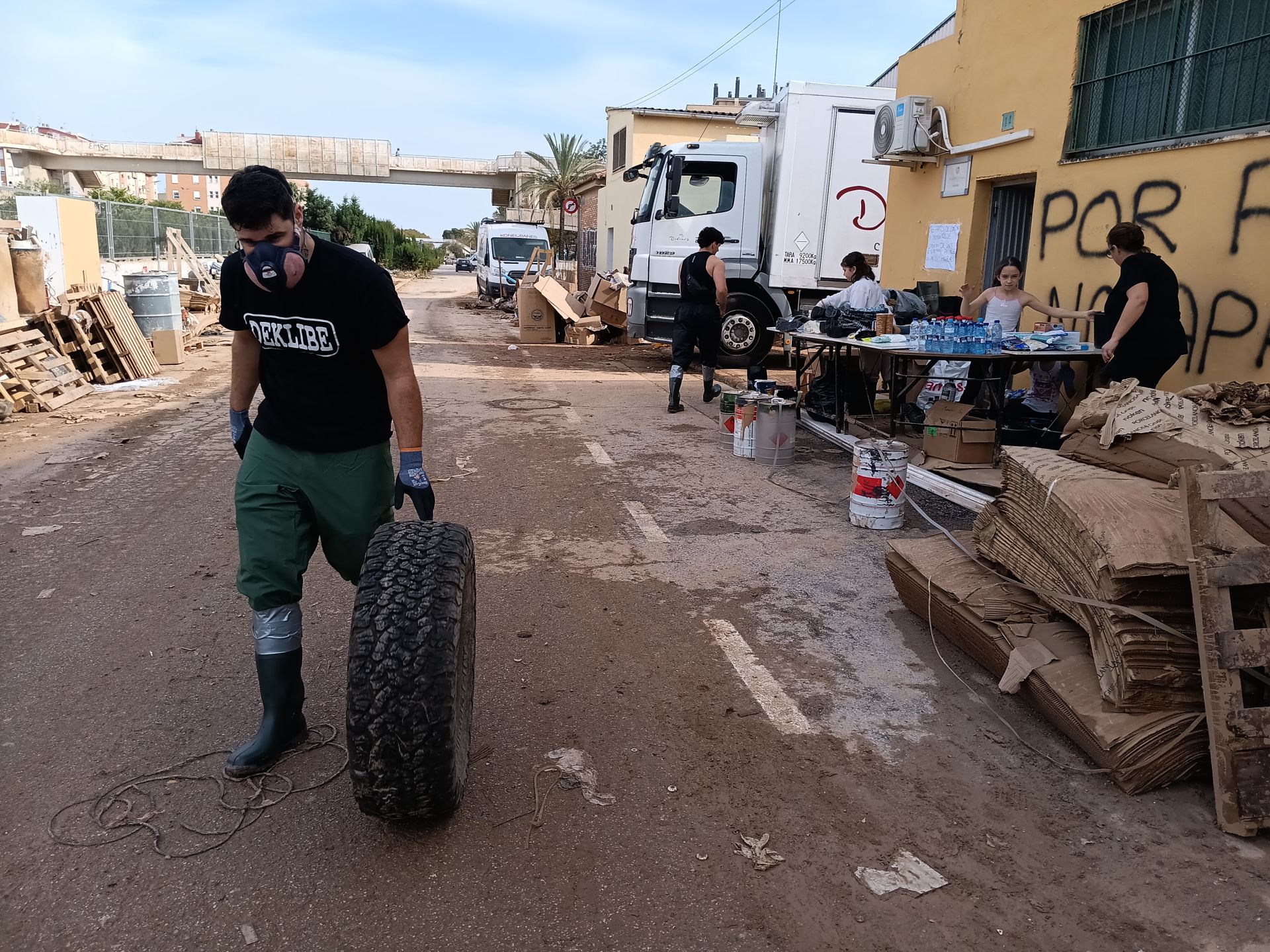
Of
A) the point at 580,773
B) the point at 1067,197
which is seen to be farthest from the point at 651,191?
the point at 580,773

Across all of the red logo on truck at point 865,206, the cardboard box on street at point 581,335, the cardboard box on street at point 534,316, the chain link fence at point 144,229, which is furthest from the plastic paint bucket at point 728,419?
the chain link fence at point 144,229

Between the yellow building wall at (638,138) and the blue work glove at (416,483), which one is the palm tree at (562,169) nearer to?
the yellow building wall at (638,138)

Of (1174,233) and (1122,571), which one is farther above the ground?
(1174,233)

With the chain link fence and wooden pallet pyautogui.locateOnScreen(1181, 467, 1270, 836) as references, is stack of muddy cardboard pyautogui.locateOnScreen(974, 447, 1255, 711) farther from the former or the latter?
the chain link fence

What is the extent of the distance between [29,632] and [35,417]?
6093 millimetres

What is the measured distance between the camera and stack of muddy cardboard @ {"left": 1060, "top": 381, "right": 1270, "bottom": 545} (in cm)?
393

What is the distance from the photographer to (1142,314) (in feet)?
20.5

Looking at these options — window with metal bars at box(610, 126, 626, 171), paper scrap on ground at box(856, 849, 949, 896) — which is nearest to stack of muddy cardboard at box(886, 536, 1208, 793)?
paper scrap on ground at box(856, 849, 949, 896)

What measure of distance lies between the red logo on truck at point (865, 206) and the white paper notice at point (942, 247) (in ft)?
6.91

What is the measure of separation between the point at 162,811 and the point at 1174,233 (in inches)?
291

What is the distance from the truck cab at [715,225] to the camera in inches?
509

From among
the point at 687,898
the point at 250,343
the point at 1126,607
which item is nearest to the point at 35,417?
the point at 250,343

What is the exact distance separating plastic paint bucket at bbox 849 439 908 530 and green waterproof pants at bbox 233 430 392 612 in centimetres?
357

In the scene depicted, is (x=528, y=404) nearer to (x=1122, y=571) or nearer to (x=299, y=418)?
(x=299, y=418)
